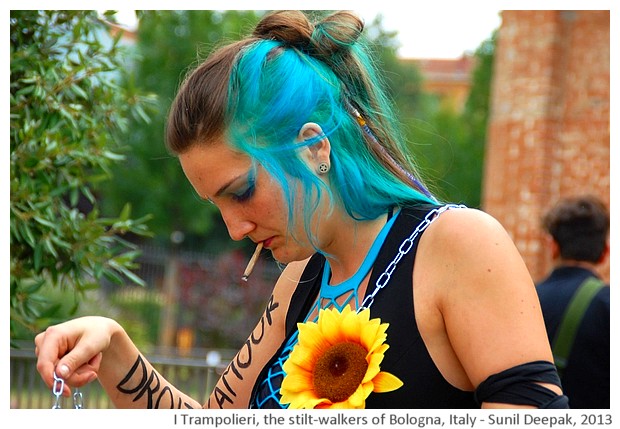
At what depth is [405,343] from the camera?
1.85m

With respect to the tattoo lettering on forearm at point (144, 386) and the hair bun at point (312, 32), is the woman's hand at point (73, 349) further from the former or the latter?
the hair bun at point (312, 32)

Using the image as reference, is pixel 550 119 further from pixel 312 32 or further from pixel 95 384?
pixel 312 32

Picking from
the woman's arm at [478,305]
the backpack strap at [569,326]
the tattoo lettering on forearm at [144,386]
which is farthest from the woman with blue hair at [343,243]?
the backpack strap at [569,326]

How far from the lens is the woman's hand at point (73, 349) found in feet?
6.35

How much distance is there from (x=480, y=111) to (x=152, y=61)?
38.2 feet

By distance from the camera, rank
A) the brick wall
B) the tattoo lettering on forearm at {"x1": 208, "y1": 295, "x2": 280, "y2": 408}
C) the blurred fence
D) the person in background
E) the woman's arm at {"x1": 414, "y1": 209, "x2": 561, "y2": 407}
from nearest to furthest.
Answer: the woman's arm at {"x1": 414, "y1": 209, "x2": 561, "y2": 407} → the tattoo lettering on forearm at {"x1": 208, "y1": 295, "x2": 280, "y2": 408} → the person in background → the blurred fence → the brick wall

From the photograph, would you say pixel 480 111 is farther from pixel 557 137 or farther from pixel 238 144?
pixel 238 144

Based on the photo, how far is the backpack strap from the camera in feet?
13.3

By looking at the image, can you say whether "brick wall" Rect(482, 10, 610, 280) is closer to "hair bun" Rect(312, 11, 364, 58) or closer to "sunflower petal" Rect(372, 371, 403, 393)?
"hair bun" Rect(312, 11, 364, 58)

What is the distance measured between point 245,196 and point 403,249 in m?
0.36

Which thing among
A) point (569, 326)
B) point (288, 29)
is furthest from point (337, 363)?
point (569, 326)

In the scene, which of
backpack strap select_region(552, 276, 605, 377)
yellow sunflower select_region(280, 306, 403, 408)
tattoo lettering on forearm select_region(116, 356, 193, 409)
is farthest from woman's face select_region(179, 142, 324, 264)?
backpack strap select_region(552, 276, 605, 377)
